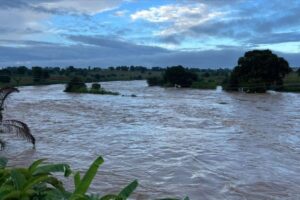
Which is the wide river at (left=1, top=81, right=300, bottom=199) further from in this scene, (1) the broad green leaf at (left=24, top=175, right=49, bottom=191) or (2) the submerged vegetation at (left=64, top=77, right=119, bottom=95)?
(2) the submerged vegetation at (left=64, top=77, right=119, bottom=95)

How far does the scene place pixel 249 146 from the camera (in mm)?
10398

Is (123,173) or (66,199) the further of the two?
(123,173)

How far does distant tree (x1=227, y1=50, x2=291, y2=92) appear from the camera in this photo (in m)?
36.5

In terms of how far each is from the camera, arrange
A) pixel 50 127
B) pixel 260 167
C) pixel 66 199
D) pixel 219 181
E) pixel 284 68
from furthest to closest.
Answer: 1. pixel 284 68
2. pixel 50 127
3. pixel 260 167
4. pixel 219 181
5. pixel 66 199

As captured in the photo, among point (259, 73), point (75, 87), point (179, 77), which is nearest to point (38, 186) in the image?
point (259, 73)

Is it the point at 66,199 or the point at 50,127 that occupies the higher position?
the point at 66,199

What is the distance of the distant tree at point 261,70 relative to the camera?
36500 millimetres

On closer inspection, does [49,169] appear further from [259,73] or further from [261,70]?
[259,73]

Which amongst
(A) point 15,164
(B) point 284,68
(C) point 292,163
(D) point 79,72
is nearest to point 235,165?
(C) point 292,163

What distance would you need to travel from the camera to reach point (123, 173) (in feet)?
24.4

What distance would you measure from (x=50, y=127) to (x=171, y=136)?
12.9 feet

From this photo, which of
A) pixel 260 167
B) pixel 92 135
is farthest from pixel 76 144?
pixel 260 167

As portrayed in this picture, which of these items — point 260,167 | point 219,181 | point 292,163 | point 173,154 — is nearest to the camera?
point 219,181

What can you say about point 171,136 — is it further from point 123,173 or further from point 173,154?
point 123,173
